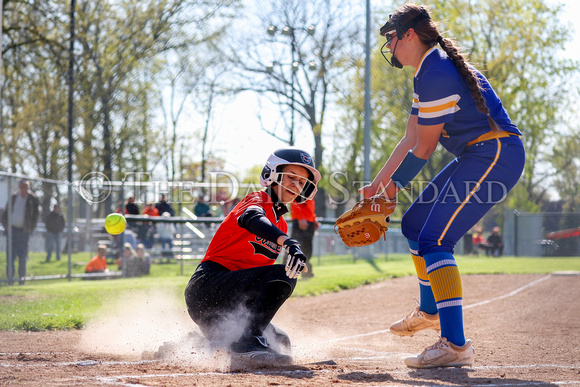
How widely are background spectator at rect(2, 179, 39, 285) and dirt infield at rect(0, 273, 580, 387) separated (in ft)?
18.3

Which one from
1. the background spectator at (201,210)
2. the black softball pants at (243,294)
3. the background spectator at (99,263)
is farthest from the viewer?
the background spectator at (201,210)

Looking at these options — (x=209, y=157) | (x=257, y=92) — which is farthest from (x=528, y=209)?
(x=209, y=157)

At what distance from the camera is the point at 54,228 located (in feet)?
46.1

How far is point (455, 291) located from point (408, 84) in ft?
80.9

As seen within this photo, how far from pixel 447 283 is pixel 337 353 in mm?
1237

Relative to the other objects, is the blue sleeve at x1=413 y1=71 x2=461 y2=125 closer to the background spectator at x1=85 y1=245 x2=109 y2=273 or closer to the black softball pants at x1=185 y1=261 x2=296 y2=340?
the black softball pants at x1=185 y1=261 x2=296 y2=340

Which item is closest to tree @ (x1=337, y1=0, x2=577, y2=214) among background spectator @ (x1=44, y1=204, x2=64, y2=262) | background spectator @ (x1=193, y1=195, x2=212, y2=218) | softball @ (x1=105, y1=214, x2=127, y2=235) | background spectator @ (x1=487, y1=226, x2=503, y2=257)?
background spectator @ (x1=487, y1=226, x2=503, y2=257)

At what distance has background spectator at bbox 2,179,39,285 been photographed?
11.8 m

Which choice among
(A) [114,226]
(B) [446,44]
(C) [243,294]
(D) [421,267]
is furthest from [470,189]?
(A) [114,226]

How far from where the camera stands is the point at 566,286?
11023mm

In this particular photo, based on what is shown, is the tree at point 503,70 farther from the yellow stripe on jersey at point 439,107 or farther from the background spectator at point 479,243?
the yellow stripe on jersey at point 439,107

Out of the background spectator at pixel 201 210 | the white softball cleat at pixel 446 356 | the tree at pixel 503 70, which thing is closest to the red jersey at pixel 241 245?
the white softball cleat at pixel 446 356

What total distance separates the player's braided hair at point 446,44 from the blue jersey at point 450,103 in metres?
0.04

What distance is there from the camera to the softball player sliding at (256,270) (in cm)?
396
